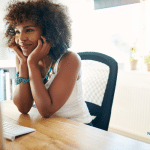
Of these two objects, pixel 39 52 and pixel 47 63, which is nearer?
pixel 39 52

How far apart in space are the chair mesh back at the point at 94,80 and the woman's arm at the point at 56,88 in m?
0.15

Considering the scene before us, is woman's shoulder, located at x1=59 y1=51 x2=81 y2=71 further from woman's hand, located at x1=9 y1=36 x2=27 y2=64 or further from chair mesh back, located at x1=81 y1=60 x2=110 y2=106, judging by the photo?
woman's hand, located at x1=9 y1=36 x2=27 y2=64

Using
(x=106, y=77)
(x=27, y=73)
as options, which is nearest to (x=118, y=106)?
(x=106, y=77)

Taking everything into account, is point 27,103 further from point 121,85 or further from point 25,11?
point 121,85

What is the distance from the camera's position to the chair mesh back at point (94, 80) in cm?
99

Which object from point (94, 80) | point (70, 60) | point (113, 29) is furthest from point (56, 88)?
point (113, 29)

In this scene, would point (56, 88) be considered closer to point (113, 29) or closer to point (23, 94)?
point (23, 94)

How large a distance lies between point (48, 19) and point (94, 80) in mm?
449

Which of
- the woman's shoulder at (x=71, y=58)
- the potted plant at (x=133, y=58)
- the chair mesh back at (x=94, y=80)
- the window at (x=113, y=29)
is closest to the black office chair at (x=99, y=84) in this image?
the chair mesh back at (x=94, y=80)

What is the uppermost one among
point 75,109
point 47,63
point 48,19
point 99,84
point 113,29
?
point 113,29

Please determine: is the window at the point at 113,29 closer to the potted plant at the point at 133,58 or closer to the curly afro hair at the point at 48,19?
the potted plant at the point at 133,58

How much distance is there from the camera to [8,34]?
51.3 inches

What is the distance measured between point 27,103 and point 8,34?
624mm

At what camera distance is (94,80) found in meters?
1.06
